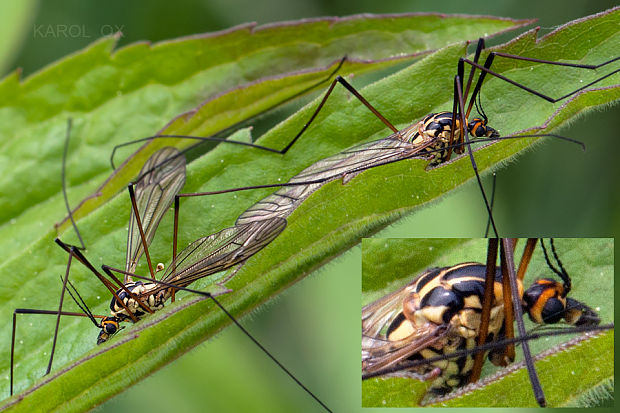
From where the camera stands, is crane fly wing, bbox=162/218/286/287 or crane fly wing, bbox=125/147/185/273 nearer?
crane fly wing, bbox=162/218/286/287

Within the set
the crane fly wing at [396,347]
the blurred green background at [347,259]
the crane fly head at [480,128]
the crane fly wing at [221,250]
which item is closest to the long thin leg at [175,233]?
the crane fly wing at [221,250]

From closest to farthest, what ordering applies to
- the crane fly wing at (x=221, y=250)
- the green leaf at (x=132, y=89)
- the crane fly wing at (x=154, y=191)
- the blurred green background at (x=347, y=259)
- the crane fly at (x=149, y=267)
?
the crane fly wing at (x=221, y=250), the crane fly at (x=149, y=267), the crane fly wing at (x=154, y=191), the green leaf at (x=132, y=89), the blurred green background at (x=347, y=259)

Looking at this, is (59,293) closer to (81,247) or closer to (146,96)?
(81,247)

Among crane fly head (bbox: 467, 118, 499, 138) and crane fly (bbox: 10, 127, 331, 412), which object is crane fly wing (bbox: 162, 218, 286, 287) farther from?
crane fly head (bbox: 467, 118, 499, 138)

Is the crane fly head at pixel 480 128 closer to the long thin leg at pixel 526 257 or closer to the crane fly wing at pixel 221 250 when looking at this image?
the long thin leg at pixel 526 257

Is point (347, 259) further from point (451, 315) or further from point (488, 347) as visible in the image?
point (488, 347)

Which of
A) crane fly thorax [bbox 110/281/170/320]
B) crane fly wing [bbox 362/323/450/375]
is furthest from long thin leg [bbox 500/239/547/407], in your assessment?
crane fly thorax [bbox 110/281/170/320]

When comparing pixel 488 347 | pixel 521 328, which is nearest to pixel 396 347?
pixel 488 347
